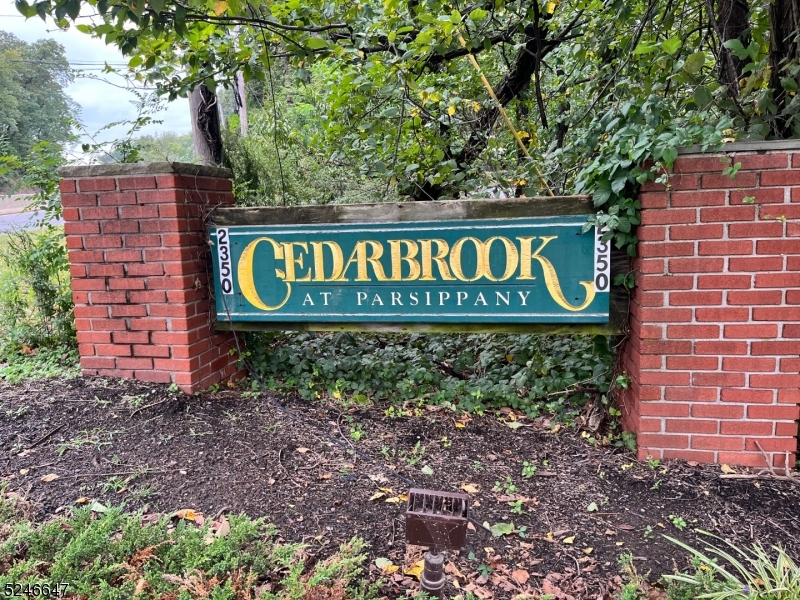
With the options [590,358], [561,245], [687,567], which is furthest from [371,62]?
[687,567]

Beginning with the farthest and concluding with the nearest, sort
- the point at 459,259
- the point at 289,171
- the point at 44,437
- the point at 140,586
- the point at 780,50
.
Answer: the point at 289,171, the point at 459,259, the point at 44,437, the point at 780,50, the point at 140,586

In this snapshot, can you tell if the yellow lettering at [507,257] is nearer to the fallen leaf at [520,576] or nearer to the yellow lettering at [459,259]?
the yellow lettering at [459,259]

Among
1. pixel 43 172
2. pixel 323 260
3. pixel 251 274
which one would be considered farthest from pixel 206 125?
pixel 323 260

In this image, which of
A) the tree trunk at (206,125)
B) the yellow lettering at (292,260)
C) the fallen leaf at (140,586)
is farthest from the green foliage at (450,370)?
the tree trunk at (206,125)

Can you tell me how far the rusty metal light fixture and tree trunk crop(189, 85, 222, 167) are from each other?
5.45 meters

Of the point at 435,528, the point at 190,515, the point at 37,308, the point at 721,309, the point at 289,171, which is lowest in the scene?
the point at 190,515

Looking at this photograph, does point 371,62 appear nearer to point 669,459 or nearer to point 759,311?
point 759,311

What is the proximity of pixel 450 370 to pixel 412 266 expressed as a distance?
1056 mm

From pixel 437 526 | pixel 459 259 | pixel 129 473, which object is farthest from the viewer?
pixel 459 259

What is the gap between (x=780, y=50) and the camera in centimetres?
258

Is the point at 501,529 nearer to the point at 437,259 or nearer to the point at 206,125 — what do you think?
the point at 437,259

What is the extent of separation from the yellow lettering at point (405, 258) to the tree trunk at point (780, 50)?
1.84 meters

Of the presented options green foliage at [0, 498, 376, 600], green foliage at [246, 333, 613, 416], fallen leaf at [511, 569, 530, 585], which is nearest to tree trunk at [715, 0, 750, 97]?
green foliage at [246, 333, 613, 416]

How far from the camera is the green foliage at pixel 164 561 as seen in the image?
1.63m
